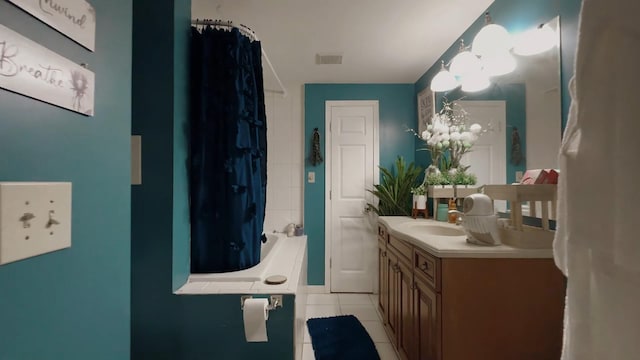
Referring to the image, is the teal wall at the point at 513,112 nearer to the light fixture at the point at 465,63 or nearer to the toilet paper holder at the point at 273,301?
the light fixture at the point at 465,63

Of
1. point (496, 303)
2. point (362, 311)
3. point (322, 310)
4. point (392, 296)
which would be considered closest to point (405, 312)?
point (392, 296)

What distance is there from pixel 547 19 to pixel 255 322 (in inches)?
79.2

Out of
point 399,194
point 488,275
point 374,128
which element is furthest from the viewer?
point 374,128

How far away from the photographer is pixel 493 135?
1799mm

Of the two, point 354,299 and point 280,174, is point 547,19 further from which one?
point 354,299

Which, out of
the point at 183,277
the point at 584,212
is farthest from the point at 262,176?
the point at 584,212

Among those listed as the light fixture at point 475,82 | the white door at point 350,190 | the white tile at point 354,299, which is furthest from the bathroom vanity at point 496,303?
the white door at point 350,190

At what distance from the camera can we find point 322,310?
2.67 meters

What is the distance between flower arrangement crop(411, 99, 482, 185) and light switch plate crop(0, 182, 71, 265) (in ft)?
7.09

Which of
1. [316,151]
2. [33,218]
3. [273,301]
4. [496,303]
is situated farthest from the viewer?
[316,151]

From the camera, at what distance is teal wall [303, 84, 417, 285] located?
312 centimetres

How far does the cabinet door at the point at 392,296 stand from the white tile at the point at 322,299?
2.50 ft

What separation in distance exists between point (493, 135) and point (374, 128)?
57.3 inches

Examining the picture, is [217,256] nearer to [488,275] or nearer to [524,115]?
[488,275]
